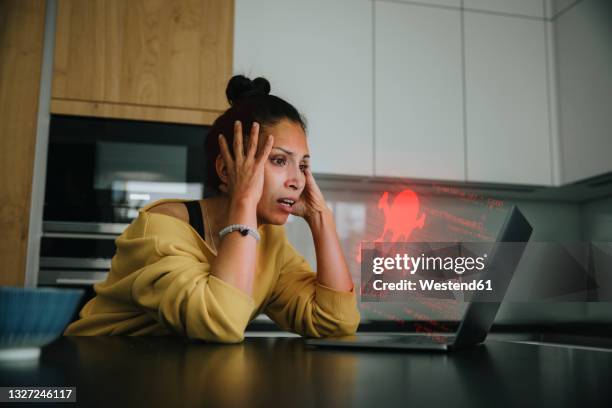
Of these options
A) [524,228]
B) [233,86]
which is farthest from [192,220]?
[524,228]

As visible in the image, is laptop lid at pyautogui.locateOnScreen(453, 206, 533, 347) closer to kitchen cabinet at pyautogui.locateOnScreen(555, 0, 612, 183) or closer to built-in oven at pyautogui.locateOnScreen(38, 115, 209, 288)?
built-in oven at pyautogui.locateOnScreen(38, 115, 209, 288)

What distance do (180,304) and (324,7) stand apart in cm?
183

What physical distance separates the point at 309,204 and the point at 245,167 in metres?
0.24

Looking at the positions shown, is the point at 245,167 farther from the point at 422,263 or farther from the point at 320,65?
the point at 422,263

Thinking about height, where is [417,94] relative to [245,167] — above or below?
above

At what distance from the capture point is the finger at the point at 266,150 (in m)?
1.09

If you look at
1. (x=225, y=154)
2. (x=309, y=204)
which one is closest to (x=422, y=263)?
(x=309, y=204)

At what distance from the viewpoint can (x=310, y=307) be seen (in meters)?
1.15

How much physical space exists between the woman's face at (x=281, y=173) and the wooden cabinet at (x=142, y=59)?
1.06m

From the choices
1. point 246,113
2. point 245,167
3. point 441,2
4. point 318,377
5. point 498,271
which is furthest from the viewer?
A: point 441,2

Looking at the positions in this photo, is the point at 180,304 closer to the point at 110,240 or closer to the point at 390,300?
the point at 110,240

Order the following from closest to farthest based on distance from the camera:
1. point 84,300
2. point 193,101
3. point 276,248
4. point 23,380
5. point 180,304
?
1. point 23,380
2. point 180,304
3. point 276,248
4. point 84,300
5. point 193,101

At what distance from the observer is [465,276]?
2.75 meters

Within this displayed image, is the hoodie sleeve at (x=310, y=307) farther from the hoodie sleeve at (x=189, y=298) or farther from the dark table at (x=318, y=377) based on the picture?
the dark table at (x=318, y=377)
